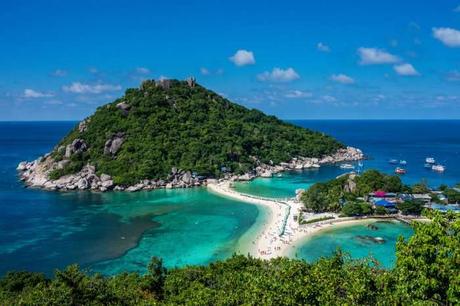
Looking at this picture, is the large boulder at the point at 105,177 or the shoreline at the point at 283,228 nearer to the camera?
the shoreline at the point at 283,228

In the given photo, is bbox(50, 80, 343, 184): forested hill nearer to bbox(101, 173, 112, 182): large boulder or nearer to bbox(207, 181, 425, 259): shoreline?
bbox(101, 173, 112, 182): large boulder

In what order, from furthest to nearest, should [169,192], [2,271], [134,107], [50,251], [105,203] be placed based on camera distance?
[134,107]
[169,192]
[105,203]
[50,251]
[2,271]

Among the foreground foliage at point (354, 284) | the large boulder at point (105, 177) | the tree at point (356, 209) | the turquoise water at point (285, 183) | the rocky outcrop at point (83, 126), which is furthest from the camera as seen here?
the rocky outcrop at point (83, 126)

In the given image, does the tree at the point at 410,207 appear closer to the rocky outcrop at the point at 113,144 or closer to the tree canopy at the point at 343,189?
the tree canopy at the point at 343,189

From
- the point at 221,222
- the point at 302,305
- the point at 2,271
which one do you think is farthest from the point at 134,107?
the point at 302,305

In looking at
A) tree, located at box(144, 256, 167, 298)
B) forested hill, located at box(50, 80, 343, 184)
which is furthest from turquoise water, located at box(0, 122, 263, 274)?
tree, located at box(144, 256, 167, 298)

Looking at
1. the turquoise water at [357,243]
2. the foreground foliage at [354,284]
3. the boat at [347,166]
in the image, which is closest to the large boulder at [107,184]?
the turquoise water at [357,243]

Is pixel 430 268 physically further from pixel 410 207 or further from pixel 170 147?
pixel 170 147

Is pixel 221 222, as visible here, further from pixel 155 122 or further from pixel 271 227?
pixel 155 122
